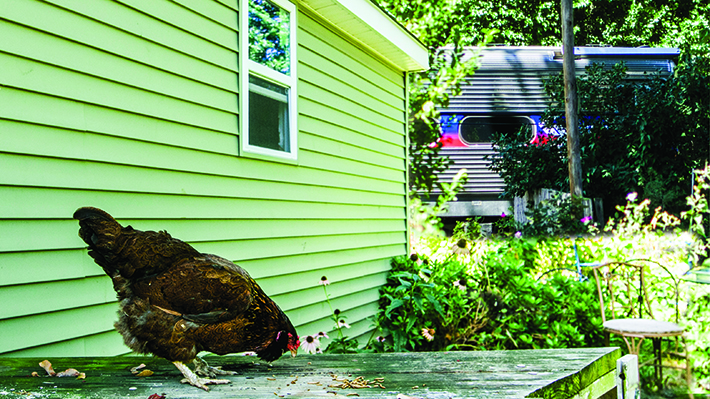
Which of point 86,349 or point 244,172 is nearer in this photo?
point 86,349

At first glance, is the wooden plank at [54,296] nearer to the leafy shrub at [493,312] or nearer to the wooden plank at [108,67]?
the wooden plank at [108,67]

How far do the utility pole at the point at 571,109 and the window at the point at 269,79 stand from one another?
6.73 metres

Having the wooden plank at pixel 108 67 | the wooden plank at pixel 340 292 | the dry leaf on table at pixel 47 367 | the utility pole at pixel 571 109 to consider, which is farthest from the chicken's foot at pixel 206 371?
the utility pole at pixel 571 109

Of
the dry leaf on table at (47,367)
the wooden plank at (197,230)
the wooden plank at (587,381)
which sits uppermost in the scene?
the wooden plank at (197,230)

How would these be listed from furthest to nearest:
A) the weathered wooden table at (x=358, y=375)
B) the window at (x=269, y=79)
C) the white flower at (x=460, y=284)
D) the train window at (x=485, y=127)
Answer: the train window at (x=485, y=127), the white flower at (x=460, y=284), the window at (x=269, y=79), the weathered wooden table at (x=358, y=375)

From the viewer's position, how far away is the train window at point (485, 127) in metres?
11.8

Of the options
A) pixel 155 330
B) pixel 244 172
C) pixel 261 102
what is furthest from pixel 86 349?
pixel 261 102

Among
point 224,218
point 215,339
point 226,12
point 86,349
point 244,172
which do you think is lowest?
point 86,349

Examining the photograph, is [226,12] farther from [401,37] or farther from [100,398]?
[100,398]

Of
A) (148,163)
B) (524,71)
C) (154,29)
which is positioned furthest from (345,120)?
(524,71)

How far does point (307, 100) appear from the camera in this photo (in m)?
4.72

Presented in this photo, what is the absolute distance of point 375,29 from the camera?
17.5 feet

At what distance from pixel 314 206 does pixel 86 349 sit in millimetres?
2398

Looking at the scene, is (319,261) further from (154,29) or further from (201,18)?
(154,29)
